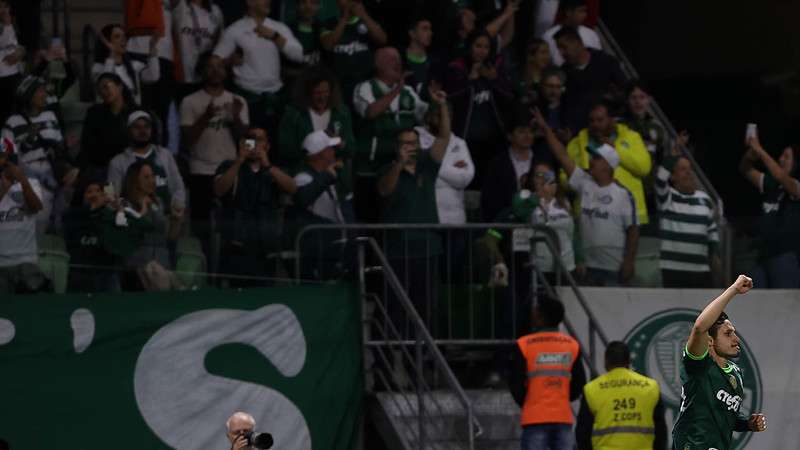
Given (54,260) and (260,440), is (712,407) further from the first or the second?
(54,260)

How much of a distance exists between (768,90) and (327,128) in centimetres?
735

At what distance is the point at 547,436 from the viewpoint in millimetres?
16094

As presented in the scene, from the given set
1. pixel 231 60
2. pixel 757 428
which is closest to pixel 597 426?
pixel 757 428

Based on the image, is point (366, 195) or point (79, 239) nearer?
point (79, 239)

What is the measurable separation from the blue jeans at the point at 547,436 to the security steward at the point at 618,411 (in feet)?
1.23

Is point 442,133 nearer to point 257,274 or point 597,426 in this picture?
point 257,274

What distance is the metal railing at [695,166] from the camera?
17797 mm

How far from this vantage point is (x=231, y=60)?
63.3 feet

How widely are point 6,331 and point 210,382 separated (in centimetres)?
166

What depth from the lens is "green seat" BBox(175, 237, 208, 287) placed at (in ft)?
54.4

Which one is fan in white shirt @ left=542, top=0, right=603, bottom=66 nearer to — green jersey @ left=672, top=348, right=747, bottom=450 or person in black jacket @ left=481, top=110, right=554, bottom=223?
person in black jacket @ left=481, top=110, right=554, bottom=223

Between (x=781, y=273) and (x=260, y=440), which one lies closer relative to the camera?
(x=260, y=440)

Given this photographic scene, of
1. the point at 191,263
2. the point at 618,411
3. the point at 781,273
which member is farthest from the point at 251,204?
the point at 781,273

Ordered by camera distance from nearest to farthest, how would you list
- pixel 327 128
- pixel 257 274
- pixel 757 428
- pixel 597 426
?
pixel 757 428
pixel 597 426
pixel 257 274
pixel 327 128
